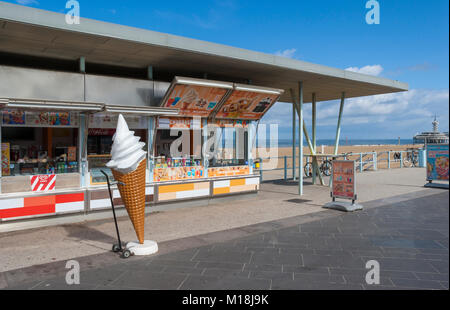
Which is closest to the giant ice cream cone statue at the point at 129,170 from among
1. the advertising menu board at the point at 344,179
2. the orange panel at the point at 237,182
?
the orange panel at the point at 237,182

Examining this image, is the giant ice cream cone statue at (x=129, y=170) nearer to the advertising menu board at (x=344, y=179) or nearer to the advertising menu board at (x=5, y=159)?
the advertising menu board at (x=5, y=159)

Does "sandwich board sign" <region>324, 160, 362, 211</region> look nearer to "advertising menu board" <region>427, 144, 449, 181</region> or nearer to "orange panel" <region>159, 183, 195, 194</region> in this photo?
"orange panel" <region>159, 183, 195, 194</region>

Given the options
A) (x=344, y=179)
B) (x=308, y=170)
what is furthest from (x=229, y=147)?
(x=308, y=170)

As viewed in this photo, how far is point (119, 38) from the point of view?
6.58 metres

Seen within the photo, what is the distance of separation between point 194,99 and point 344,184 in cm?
435

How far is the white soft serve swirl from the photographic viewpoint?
17.1 feet

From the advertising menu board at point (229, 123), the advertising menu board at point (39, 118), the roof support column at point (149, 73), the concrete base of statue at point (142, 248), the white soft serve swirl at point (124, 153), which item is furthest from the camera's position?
the advertising menu board at point (229, 123)

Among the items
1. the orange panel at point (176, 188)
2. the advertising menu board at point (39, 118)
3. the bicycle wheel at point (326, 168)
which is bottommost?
the orange panel at point (176, 188)

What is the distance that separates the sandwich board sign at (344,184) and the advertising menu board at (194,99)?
11.6 feet

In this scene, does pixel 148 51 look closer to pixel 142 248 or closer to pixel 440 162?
pixel 142 248

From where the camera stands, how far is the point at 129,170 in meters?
5.23

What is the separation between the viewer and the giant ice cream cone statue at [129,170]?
523cm

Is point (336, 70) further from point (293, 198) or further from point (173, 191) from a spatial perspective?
point (173, 191)

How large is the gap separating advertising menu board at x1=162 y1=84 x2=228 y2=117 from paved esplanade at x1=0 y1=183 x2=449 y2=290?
3591mm
